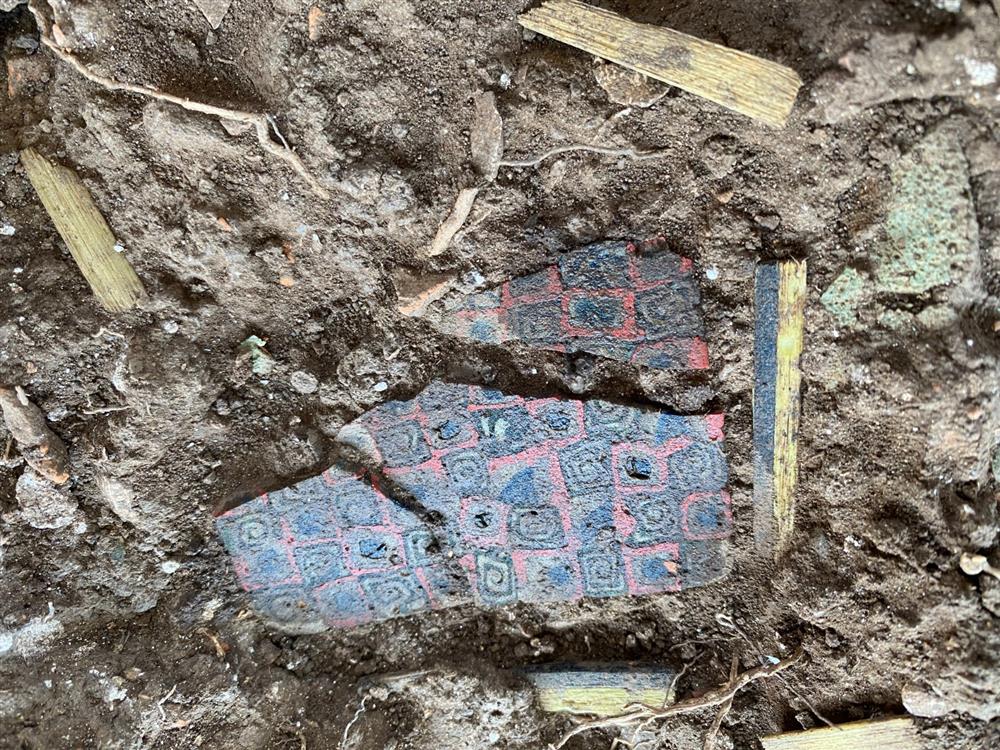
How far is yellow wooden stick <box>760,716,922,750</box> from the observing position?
2203 mm

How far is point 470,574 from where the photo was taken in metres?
2.48

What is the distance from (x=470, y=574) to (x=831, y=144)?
5.47 feet

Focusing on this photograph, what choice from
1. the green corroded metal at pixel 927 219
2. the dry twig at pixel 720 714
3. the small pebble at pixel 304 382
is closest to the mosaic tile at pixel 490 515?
the small pebble at pixel 304 382

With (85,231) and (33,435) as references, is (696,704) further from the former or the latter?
(85,231)

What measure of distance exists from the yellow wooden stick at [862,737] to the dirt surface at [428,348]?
0.14 feet

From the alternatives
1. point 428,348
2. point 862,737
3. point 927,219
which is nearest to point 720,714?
point 862,737

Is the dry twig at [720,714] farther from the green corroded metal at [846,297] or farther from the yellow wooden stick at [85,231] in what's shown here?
the yellow wooden stick at [85,231]

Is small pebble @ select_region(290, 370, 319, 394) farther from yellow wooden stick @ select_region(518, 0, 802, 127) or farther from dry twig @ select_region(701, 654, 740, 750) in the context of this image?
dry twig @ select_region(701, 654, 740, 750)

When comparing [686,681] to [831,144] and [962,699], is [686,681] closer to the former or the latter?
[962,699]

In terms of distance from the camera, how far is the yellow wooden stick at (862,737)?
220 centimetres

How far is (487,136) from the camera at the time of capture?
2.13 meters

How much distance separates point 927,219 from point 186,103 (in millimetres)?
2009

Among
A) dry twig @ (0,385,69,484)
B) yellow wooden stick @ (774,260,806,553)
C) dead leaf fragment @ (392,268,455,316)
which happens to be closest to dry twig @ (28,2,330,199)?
dead leaf fragment @ (392,268,455,316)

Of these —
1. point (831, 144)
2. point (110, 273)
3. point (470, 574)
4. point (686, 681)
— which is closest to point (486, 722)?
point (470, 574)
